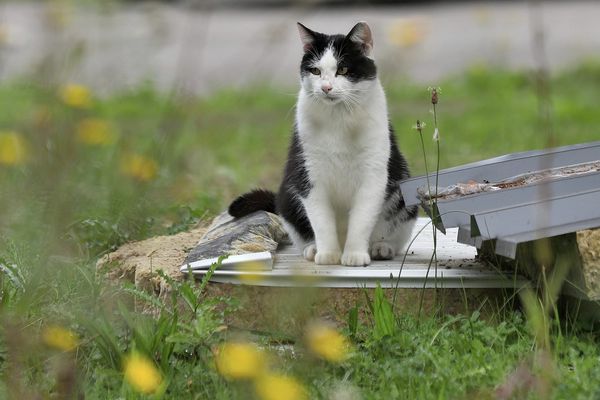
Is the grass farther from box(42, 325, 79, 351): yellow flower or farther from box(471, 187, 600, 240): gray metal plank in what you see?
box(471, 187, 600, 240): gray metal plank

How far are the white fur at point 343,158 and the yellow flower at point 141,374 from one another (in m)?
1.06

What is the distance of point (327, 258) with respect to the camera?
11.4 feet

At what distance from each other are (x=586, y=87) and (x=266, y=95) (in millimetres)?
2820

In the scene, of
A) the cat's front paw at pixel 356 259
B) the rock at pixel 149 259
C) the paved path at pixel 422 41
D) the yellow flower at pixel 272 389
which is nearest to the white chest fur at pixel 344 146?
the cat's front paw at pixel 356 259

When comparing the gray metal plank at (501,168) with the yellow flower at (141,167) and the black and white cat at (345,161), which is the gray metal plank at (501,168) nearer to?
the black and white cat at (345,161)

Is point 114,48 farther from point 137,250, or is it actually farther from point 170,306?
point 137,250

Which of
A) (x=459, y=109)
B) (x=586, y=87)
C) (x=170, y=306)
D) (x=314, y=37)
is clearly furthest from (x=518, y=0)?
(x=170, y=306)

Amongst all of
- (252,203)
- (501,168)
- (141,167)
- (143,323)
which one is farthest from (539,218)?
(252,203)

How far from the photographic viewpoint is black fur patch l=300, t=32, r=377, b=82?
3.56 meters

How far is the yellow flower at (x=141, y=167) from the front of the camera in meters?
1.95

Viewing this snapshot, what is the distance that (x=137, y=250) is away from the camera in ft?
12.1

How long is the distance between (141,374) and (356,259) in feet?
5.06

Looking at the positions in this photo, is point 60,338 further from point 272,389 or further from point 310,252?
point 310,252

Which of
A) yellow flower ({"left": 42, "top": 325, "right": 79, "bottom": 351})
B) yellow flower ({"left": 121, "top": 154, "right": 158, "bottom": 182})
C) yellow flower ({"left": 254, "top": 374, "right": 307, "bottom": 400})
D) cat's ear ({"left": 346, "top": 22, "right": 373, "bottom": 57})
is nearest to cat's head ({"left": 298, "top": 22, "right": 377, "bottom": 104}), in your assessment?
cat's ear ({"left": 346, "top": 22, "right": 373, "bottom": 57})
